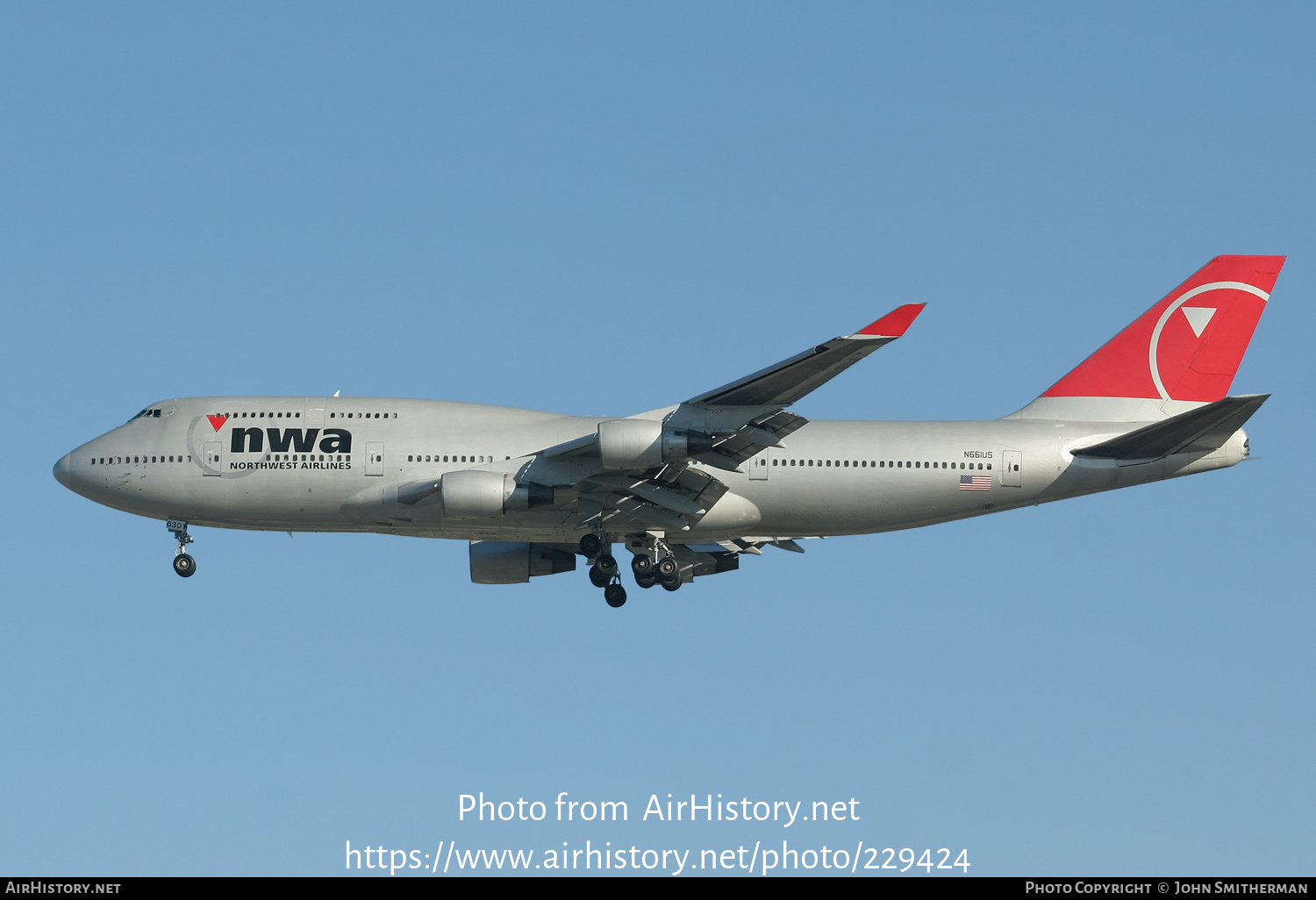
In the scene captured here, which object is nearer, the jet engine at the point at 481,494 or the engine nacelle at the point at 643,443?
the engine nacelle at the point at 643,443

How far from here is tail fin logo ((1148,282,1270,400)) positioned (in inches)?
1702

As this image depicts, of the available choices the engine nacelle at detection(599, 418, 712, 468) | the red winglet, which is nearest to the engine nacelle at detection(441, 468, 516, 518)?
the engine nacelle at detection(599, 418, 712, 468)

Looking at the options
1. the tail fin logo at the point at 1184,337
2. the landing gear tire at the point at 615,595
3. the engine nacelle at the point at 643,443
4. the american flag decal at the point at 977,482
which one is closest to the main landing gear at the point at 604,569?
the landing gear tire at the point at 615,595

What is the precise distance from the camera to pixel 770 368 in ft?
115

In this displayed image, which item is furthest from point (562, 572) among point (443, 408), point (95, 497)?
point (95, 497)

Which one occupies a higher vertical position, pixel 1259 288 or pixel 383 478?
pixel 1259 288

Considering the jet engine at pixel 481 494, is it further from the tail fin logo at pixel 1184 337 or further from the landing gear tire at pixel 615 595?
the tail fin logo at pixel 1184 337

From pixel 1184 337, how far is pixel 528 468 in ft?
60.1

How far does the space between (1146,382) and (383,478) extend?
2057cm

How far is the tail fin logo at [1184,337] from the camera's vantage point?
142 ft

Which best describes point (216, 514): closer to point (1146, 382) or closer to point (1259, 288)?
point (1146, 382)

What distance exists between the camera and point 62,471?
139 feet

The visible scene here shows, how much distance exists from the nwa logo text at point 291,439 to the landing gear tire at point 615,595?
7691 mm

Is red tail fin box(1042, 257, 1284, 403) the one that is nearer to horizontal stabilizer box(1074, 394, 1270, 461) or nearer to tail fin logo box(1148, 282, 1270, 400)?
tail fin logo box(1148, 282, 1270, 400)
